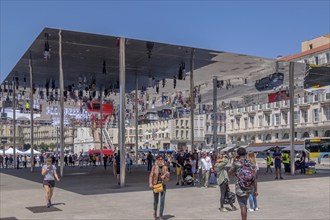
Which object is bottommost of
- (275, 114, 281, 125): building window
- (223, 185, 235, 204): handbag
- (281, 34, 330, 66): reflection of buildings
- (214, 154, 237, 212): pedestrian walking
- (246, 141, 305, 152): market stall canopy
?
(246, 141, 305, 152): market stall canopy

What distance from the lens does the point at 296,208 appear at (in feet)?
44.0

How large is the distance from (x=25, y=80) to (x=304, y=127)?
5870 centimetres

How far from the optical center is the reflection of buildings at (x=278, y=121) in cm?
7794

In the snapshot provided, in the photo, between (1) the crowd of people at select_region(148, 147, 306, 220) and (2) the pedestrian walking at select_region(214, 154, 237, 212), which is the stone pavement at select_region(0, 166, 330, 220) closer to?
(2) the pedestrian walking at select_region(214, 154, 237, 212)

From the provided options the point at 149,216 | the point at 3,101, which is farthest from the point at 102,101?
the point at 149,216

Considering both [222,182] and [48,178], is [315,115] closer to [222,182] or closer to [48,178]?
[222,182]

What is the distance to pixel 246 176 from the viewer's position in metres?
8.56

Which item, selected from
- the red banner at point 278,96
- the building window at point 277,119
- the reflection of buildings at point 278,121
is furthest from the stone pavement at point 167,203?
the building window at point 277,119

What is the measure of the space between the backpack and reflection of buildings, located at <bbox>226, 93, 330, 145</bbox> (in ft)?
232

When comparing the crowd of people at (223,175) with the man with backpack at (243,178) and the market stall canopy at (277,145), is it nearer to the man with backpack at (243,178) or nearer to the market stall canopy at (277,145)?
the man with backpack at (243,178)

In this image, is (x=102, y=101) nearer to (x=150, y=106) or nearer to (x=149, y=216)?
(x=150, y=106)

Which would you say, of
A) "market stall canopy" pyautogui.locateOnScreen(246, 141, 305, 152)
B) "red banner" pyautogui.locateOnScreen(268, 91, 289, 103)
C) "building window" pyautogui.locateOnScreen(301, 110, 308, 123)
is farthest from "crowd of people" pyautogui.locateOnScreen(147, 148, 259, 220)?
"building window" pyautogui.locateOnScreen(301, 110, 308, 123)

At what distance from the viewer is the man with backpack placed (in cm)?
856

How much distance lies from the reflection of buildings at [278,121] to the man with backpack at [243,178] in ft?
232
